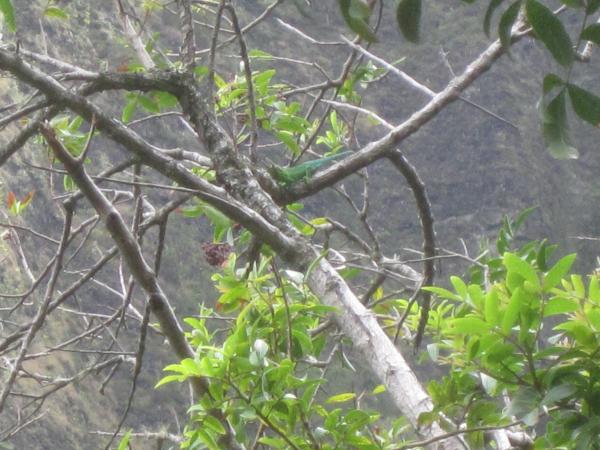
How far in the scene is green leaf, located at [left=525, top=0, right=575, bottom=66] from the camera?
74 centimetres

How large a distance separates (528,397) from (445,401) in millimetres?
257

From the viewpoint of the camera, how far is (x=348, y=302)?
143 cm

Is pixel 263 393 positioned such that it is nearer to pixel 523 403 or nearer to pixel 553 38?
pixel 523 403

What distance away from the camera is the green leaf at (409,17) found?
0.79 m

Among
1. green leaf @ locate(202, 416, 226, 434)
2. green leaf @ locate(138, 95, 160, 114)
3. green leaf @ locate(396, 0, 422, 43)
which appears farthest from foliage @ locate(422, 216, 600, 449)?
green leaf @ locate(138, 95, 160, 114)

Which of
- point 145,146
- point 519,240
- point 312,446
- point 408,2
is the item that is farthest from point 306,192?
point 519,240

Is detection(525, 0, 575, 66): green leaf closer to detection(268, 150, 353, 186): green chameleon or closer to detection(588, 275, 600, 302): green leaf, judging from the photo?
detection(588, 275, 600, 302): green leaf

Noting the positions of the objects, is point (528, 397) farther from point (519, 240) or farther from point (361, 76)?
point (519, 240)

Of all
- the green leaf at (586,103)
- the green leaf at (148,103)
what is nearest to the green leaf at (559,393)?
the green leaf at (586,103)

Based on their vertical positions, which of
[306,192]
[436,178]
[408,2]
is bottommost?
[436,178]

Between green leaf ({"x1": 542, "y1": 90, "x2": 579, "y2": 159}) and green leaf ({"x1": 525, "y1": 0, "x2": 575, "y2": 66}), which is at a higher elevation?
green leaf ({"x1": 525, "y1": 0, "x2": 575, "y2": 66})

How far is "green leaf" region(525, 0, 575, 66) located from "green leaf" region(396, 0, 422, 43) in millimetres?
102

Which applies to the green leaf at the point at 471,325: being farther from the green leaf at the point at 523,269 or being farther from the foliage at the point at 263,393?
the foliage at the point at 263,393

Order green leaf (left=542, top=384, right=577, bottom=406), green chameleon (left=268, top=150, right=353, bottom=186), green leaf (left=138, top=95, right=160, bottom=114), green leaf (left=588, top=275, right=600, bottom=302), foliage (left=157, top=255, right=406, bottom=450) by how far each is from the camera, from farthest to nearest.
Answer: green chameleon (left=268, top=150, right=353, bottom=186) → green leaf (left=138, top=95, right=160, bottom=114) → foliage (left=157, top=255, right=406, bottom=450) → green leaf (left=588, top=275, right=600, bottom=302) → green leaf (left=542, top=384, right=577, bottom=406)
